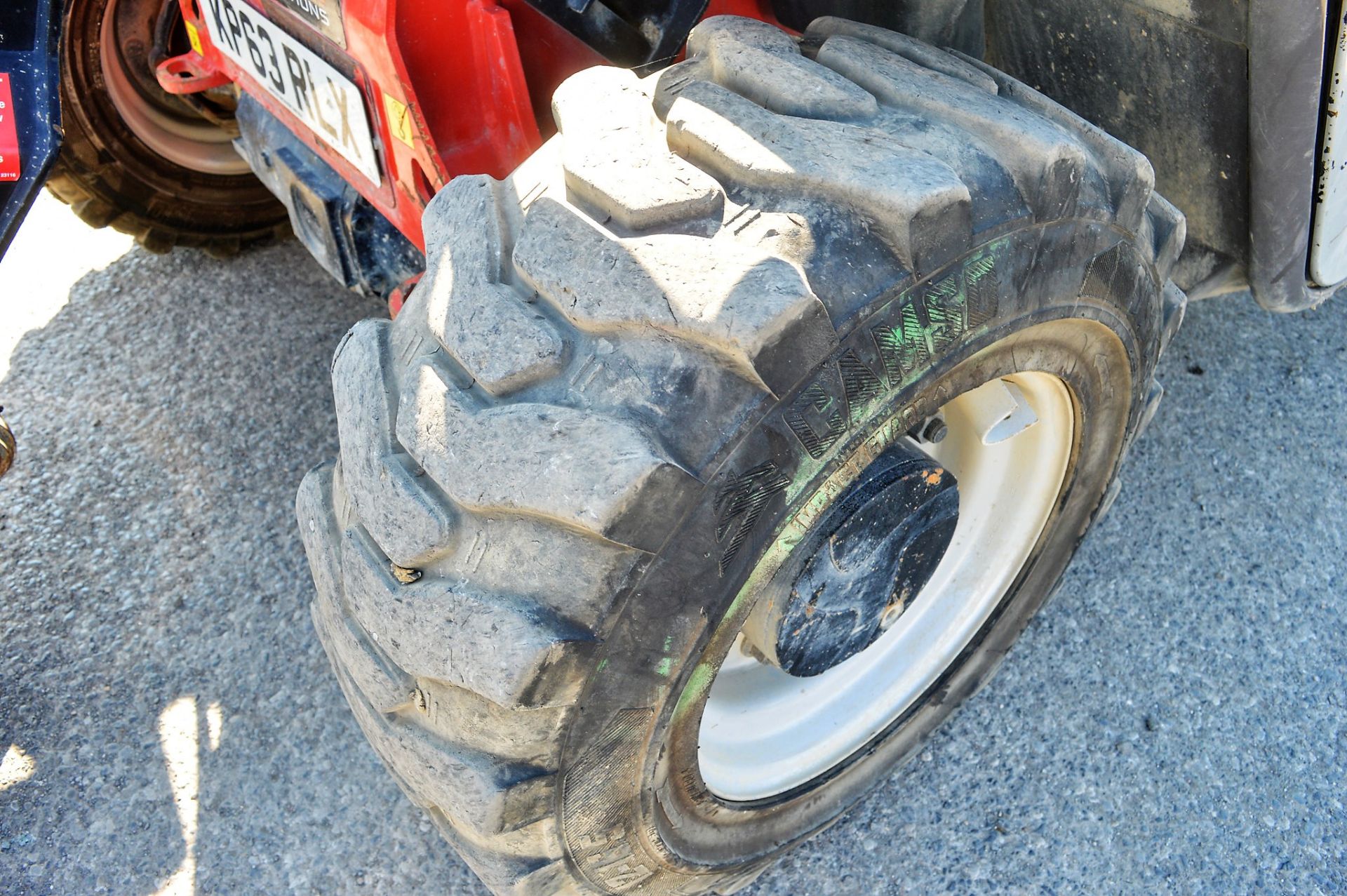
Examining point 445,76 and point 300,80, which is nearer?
point 445,76

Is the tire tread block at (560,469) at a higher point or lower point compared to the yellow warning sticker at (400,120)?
lower

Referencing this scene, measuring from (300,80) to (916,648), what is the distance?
1.35 m

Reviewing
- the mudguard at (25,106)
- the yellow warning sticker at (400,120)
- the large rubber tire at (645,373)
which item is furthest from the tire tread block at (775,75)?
the mudguard at (25,106)

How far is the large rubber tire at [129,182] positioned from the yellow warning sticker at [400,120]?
3.53ft

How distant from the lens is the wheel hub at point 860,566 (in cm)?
136

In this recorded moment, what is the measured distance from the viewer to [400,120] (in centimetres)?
153

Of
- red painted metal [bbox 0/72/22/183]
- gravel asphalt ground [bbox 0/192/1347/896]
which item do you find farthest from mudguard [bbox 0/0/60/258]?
gravel asphalt ground [bbox 0/192/1347/896]

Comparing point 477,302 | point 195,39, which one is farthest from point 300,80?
point 477,302

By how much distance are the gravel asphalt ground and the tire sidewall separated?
Answer: 0.44m

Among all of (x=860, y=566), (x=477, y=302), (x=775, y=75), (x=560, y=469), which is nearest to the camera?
(x=560, y=469)

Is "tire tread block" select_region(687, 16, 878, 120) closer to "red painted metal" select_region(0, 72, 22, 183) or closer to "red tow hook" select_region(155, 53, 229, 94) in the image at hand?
"red painted metal" select_region(0, 72, 22, 183)

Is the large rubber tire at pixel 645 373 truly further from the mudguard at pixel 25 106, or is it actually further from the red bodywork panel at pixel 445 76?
the mudguard at pixel 25 106

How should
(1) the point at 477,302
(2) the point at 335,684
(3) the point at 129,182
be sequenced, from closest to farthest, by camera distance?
(1) the point at 477,302 → (2) the point at 335,684 → (3) the point at 129,182

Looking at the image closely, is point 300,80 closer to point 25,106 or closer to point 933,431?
point 25,106
